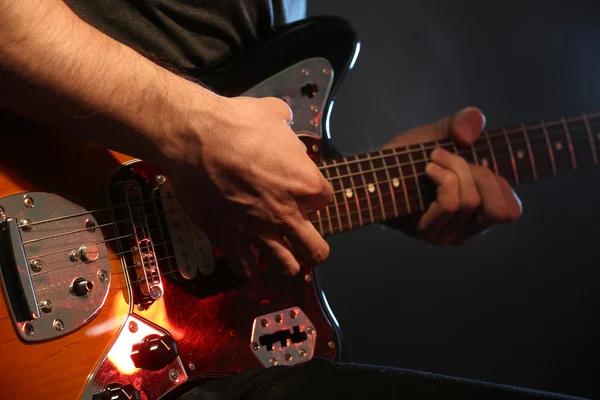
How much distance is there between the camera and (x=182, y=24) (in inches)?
35.7

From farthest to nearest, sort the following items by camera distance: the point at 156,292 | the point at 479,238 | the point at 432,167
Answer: the point at 479,238
the point at 432,167
the point at 156,292

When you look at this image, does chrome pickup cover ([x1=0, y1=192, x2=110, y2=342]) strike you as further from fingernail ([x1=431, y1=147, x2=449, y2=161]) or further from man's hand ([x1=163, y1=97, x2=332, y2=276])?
fingernail ([x1=431, y1=147, x2=449, y2=161])

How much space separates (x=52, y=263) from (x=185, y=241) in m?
0.17

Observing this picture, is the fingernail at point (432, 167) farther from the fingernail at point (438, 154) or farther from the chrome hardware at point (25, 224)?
the chrome hardware at point (25, 224)

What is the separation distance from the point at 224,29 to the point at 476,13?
997mm

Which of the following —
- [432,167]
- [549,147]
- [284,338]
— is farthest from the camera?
[549,147]

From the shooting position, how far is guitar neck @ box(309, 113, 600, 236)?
0.91 m

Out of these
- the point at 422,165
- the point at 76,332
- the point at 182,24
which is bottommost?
the point at 76,332

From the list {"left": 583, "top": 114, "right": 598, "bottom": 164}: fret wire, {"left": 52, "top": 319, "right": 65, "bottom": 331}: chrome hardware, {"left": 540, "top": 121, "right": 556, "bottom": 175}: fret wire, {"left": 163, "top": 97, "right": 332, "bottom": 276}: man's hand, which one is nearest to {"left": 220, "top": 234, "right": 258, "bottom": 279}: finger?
{"left": 163, "top": 97, "right": 332, "bottom": 276}: man's hand

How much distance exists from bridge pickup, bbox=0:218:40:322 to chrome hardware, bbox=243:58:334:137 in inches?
16.5

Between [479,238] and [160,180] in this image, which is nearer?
[160,180]

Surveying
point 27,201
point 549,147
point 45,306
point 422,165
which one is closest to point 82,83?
point 27,201

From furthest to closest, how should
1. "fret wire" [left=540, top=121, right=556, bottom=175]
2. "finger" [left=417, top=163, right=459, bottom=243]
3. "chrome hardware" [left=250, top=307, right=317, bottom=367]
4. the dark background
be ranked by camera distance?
1. the dark background
2. "fret wire" [left=540, top=121, right=556, bottom=175]
3. "finger" [left=417, top=163, right=459, bottom=243]
4. "chrome hardware" [left=250, top=307, right=317, bottom=367]

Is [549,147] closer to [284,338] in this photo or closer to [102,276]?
[284,338]
